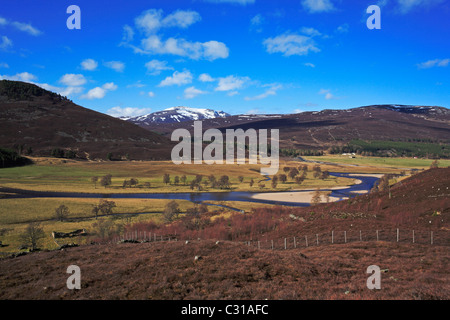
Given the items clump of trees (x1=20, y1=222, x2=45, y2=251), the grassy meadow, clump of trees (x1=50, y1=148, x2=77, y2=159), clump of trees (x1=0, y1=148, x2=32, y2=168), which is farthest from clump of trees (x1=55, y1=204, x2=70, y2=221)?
clump of trees (x1=50, y1=148, x2=77, y2=159)

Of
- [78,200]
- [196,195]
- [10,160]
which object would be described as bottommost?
[196,195]

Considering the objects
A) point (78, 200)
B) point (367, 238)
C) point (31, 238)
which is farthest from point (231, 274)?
point (78, 200)

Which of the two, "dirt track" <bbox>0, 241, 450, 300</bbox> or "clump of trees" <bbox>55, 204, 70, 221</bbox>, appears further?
"clump of trees" <bbox>55, 204, 70, 221</bbox>

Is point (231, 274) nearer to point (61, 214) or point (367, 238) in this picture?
point (367, 238)

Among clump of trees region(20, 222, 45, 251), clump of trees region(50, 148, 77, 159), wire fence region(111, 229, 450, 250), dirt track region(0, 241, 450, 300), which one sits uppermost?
clump of trees region(50, 148, 77, 159)

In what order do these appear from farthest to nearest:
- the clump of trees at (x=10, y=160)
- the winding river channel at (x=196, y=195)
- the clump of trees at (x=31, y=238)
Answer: the clump of trees at (x=10, y=160)
the winding river channel at (x=196, y=195)
the clump of trees at (x=31, y=238)

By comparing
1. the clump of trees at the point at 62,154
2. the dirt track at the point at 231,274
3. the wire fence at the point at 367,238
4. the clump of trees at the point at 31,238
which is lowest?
the clump of trees at the point at 31,238

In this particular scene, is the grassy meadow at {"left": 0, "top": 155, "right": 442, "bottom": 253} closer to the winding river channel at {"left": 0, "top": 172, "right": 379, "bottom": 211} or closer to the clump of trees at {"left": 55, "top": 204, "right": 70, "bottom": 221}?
the clump of trees at {"left": 55, "top": 204, "right": 70, "bottom": 221}

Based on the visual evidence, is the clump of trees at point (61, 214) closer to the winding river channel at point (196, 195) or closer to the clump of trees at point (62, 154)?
the winding river channel at point (196, 195)

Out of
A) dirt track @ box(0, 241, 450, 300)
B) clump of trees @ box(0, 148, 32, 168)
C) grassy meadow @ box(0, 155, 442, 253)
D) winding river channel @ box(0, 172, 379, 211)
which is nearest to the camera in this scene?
dirt track @ box(0, 241, 450, 300)

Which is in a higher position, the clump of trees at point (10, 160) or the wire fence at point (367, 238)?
the clump of trees at point (10, 160)

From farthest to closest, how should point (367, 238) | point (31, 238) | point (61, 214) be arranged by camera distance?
point (61, 214) < point (31, 238) < point (367, 238)

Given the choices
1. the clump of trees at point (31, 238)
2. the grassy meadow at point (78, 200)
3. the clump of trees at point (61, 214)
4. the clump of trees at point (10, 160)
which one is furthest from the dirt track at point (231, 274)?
the clump of trees at point (10, 160)
